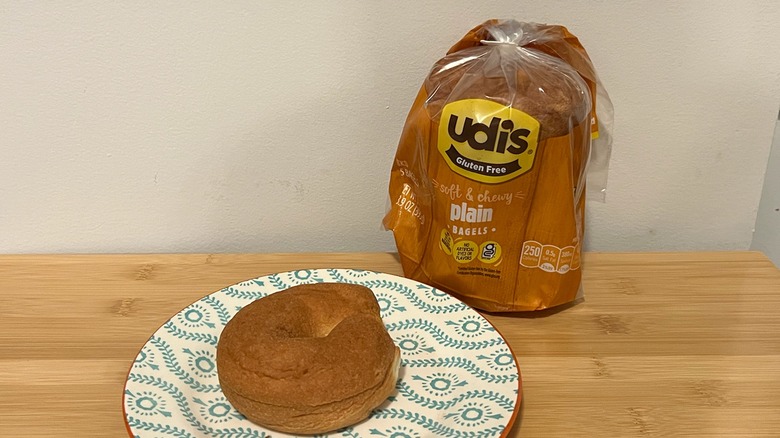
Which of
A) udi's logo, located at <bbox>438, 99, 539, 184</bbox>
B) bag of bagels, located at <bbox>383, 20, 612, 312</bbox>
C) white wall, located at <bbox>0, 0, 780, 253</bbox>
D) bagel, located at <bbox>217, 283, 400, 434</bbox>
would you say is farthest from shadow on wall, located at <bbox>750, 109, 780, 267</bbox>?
bagel, located at <bbox>217, 283, 400, 434</bbox>

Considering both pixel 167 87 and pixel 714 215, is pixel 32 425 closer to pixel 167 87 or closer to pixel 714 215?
pixel 167 87

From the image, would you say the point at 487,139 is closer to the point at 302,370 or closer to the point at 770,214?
the point at 302,370

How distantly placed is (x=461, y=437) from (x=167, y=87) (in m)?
0.53

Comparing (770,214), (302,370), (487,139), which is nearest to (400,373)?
(302,370)

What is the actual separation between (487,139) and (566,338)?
244 millimetres

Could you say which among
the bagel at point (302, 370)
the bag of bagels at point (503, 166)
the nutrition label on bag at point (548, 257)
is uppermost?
the bag of bagels at point (503, 166)

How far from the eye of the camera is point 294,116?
0.92m

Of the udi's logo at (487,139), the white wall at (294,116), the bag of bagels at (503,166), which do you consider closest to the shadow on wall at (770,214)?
the white wall at (294,116)

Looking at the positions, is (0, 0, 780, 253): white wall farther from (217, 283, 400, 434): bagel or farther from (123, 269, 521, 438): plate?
(217, 283, 400, 434): bagel

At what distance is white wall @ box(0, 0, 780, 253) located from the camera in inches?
34.2

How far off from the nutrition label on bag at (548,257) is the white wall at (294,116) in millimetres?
192

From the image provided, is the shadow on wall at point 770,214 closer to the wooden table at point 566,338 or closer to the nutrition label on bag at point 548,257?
the wooden table at point 566,338

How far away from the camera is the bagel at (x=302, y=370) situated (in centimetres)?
65

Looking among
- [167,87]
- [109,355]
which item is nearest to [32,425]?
[109,355]
